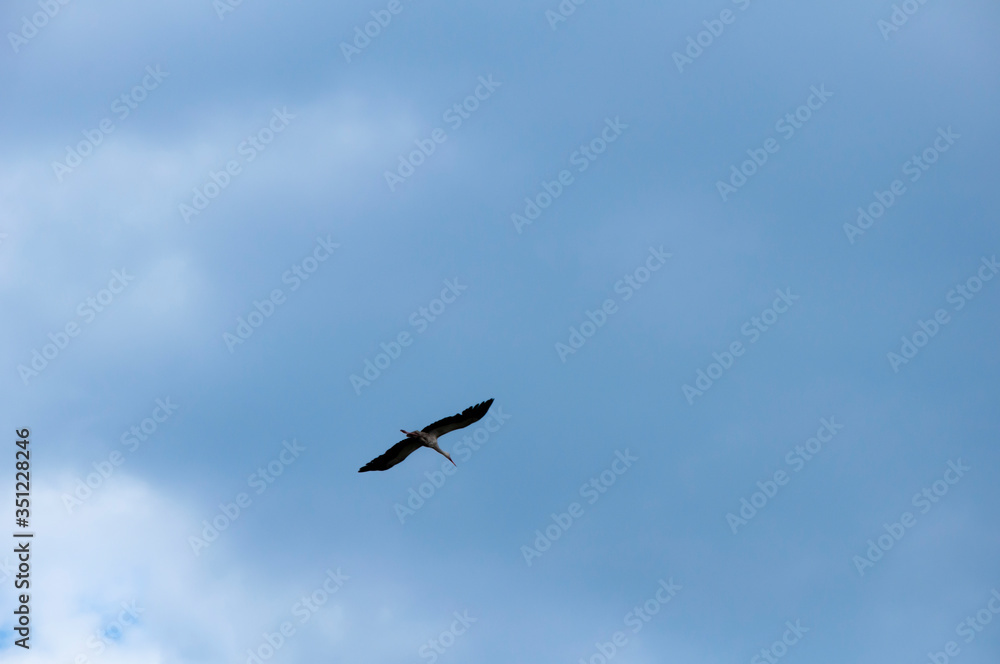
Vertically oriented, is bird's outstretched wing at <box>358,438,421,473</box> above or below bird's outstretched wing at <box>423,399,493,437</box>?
below

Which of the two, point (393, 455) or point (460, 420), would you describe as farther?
point (393, 455)

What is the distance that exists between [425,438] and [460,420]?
247cm

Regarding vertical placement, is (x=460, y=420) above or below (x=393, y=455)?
above

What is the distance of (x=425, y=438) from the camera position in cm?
5347

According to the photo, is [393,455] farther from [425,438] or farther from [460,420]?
[460,420]

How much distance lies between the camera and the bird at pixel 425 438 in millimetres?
51841

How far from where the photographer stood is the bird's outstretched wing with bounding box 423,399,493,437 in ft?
168

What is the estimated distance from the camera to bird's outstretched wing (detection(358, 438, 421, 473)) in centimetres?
5384

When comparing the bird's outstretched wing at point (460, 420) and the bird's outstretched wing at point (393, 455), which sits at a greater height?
the bird's outstretched wing at point (460, 420)

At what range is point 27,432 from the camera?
169 ft

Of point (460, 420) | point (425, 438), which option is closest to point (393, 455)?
point (425, 438)

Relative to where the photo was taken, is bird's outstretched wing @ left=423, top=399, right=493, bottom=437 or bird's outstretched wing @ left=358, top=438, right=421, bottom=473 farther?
bird's outstretched wing @ left=358, top=438, right=421, bottom=473

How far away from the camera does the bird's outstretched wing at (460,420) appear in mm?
51344

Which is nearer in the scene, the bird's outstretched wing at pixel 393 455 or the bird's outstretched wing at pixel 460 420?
the bird's outstretched wing at pixel 460 420
